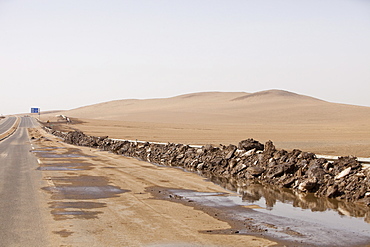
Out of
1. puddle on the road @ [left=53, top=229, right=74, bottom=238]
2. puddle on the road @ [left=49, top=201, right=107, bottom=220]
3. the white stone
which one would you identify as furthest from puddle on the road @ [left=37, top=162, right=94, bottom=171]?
puddle on the road @ [left=53, top=229, right=74, bottom=238]

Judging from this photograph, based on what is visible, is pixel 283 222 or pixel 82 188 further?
pixel 82 188

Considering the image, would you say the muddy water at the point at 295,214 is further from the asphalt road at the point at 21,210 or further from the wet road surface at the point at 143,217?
the asphalt road at the point at 21,210

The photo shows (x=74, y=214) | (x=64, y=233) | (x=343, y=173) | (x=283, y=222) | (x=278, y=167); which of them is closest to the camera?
(x=64, y=233)

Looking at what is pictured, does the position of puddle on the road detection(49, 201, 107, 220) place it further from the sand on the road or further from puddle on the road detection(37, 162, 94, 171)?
puddle on the road detection(37, 162, 94, 171)

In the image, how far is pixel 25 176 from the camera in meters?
17.4

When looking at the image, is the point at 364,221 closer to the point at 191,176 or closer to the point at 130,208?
the point at 130,208

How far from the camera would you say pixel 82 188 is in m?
14.5

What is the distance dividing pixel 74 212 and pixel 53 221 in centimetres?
104

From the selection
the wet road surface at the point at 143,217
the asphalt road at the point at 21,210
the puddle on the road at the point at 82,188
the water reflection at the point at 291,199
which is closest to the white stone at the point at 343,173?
the water reflection at the point at 291,199

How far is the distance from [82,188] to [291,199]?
667 cm

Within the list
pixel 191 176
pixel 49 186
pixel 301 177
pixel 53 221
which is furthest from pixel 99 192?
pixel 301 177

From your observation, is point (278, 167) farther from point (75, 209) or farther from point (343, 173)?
point (75, 209)

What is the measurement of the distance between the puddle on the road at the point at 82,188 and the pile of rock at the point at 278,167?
5193 mm

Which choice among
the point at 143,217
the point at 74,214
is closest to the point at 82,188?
the point at 74,214
